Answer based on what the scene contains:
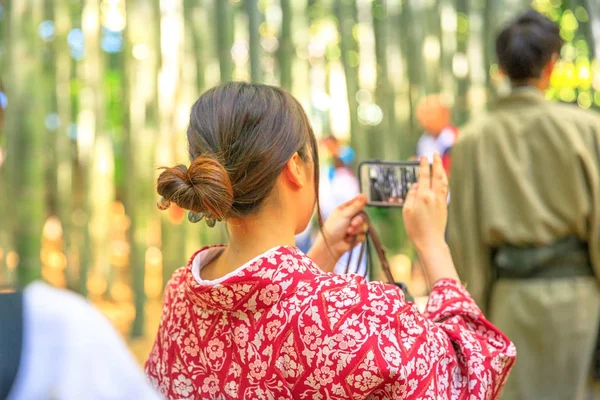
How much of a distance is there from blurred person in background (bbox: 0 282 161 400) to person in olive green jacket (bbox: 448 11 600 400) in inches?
75.9

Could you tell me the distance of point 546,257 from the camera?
2.45m

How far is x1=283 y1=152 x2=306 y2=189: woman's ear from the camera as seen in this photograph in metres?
1.33

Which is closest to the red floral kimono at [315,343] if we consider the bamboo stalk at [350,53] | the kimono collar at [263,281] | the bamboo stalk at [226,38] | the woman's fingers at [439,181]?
the kimono collar at [263,281]

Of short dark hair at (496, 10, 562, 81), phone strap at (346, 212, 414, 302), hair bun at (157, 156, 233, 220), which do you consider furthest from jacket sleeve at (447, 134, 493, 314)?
hair bun at (157, 156, 233, 220)

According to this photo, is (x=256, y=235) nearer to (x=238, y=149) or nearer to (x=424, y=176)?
(x=238, y=149)

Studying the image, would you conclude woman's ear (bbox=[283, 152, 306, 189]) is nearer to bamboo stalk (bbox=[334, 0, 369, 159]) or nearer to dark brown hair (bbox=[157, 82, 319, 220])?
dark brown hair (bbox=[157, 82, 319, 220])

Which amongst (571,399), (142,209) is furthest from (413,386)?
(142,209)

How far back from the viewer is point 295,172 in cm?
134

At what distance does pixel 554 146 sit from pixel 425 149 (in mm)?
2209

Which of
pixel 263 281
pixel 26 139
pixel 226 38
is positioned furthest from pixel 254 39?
pixel 263 281

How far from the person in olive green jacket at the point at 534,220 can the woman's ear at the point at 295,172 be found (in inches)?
49.5

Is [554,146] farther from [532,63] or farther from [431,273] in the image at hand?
[431,273]

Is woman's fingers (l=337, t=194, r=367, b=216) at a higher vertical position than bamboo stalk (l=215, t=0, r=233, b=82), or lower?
lower

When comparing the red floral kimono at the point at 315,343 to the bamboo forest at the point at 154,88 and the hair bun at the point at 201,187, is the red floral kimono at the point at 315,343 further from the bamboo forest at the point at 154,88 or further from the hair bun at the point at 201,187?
the bamboo forest at the point at 154,88
